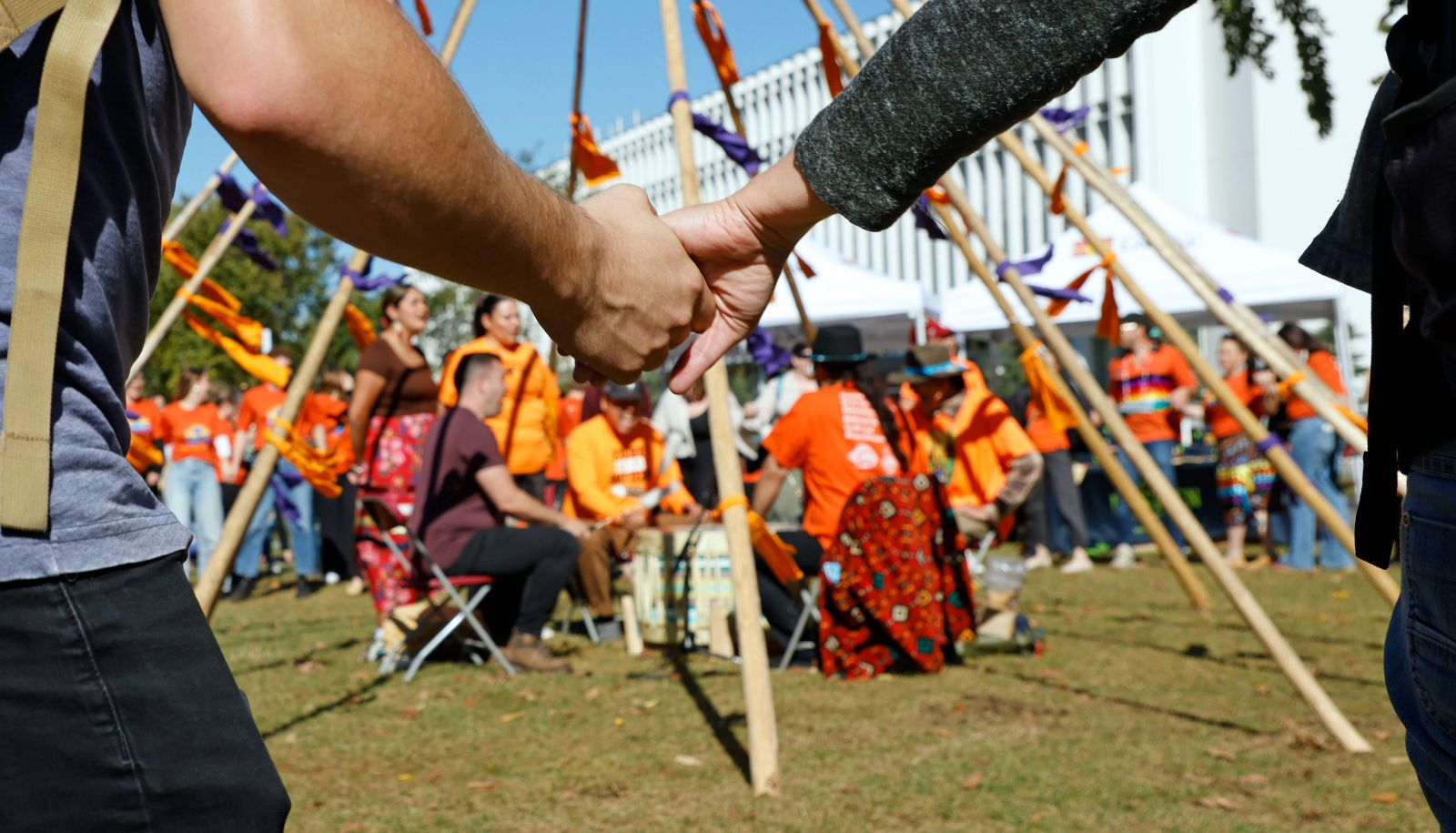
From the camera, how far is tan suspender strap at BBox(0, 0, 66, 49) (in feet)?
3.32

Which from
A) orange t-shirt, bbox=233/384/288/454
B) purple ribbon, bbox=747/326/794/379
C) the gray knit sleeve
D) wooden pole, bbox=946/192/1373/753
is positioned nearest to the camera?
the gray knit sleeve

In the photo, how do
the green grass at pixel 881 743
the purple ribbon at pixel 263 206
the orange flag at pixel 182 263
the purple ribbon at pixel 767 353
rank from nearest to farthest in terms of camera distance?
the green grass at pixel 881 743
the orange flag at pixel 182 263
the purple ribbon at pixel 263 206
the purple ribbon at pixel 767 353

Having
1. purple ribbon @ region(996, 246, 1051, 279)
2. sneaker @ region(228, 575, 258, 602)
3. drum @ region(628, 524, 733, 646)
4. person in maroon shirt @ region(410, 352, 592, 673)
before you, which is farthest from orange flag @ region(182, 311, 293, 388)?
sneaker @ region(228, 575, 258, 602)

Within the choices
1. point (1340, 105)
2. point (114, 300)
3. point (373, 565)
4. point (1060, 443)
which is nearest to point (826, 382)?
point (373, 565)

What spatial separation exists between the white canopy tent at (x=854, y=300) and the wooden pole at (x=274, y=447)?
842 cm

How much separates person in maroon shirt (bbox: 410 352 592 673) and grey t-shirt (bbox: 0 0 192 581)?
5.44 meters

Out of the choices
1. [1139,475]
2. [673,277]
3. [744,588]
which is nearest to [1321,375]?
[1139,475]

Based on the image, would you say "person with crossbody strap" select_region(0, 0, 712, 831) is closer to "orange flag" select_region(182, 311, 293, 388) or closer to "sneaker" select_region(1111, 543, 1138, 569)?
"orange flag" select_region(182, 311, 293, 388)

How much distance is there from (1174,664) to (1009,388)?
13.3m

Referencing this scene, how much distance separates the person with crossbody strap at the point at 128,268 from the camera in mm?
1023

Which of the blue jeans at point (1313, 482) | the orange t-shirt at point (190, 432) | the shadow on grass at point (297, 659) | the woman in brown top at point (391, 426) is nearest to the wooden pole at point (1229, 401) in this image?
the woman in brown top at point (391, 426)

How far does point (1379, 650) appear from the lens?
6422 mm

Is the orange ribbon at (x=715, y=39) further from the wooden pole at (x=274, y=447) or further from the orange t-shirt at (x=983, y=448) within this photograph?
the orange t-shirt at (x=983, y=448)

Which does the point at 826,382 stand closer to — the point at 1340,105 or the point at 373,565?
the point at 373,565
